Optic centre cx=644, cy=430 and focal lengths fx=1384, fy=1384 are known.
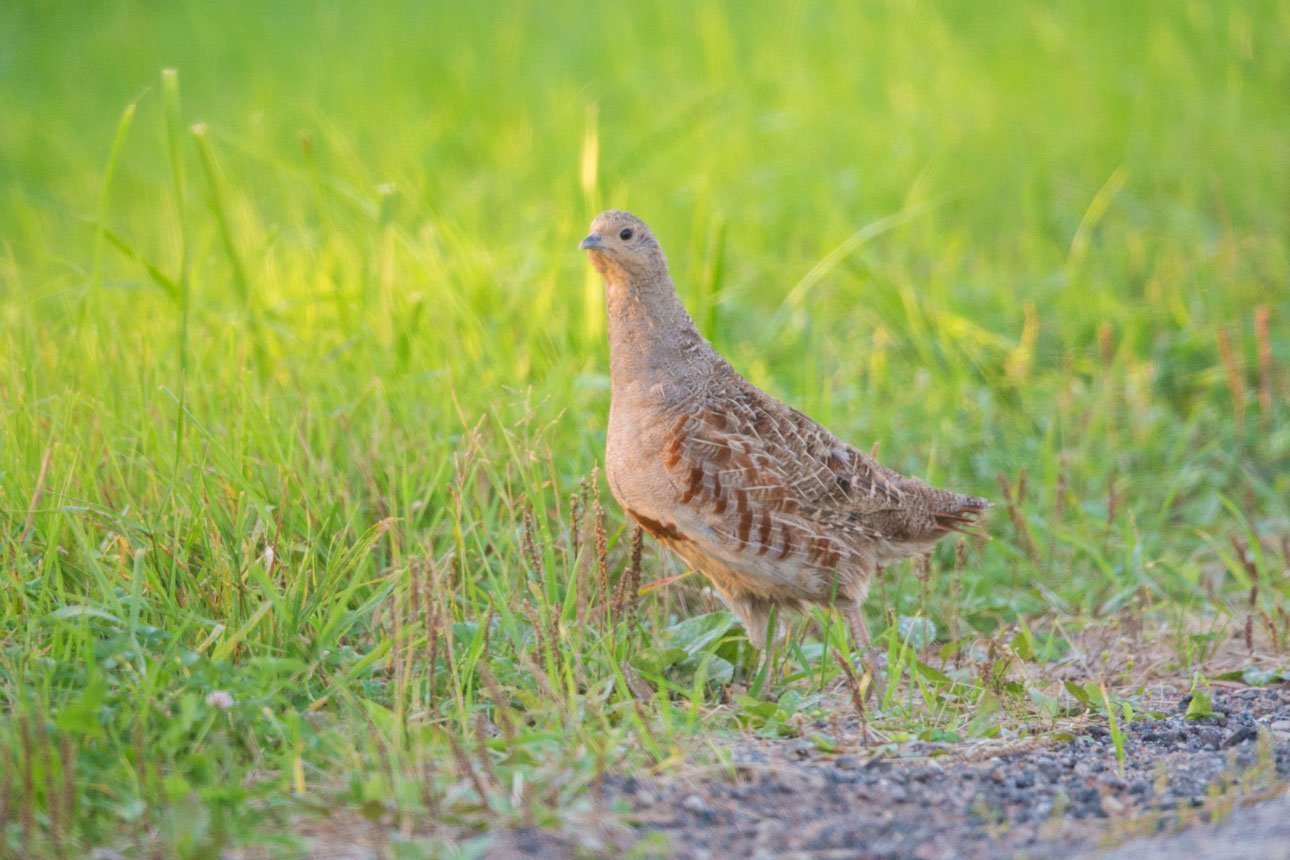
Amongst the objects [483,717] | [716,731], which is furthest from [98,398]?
[716,731]

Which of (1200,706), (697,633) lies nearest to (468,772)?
(697,633)

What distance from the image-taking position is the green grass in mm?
3100

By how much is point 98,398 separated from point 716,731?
84.8 inches

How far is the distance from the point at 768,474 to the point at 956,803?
108 cm

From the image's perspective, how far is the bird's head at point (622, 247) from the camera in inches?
150

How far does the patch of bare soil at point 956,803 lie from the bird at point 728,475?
1.86 ft

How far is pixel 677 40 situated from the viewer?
9.45 m

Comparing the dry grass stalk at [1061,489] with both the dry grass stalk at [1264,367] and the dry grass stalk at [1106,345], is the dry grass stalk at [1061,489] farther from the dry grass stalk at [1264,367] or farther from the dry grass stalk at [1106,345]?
the dry grass stalk at [1264,367]

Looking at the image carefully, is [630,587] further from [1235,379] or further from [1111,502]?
[1235,379]

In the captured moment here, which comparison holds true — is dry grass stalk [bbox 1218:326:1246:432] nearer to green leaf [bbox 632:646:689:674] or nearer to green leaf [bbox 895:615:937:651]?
green leaf [bbox 895:615:937:651]

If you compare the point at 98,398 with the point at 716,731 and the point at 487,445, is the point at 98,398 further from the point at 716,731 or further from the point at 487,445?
the point at 716,731

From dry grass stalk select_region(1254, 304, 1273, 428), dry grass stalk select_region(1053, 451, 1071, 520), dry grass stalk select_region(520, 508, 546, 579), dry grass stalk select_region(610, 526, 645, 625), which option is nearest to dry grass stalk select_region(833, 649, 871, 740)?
dry grass stalk select_region(610, 526, 645, 625)

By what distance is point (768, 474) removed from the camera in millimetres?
3738

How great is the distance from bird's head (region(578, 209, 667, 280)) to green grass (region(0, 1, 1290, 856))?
1.58 feet
